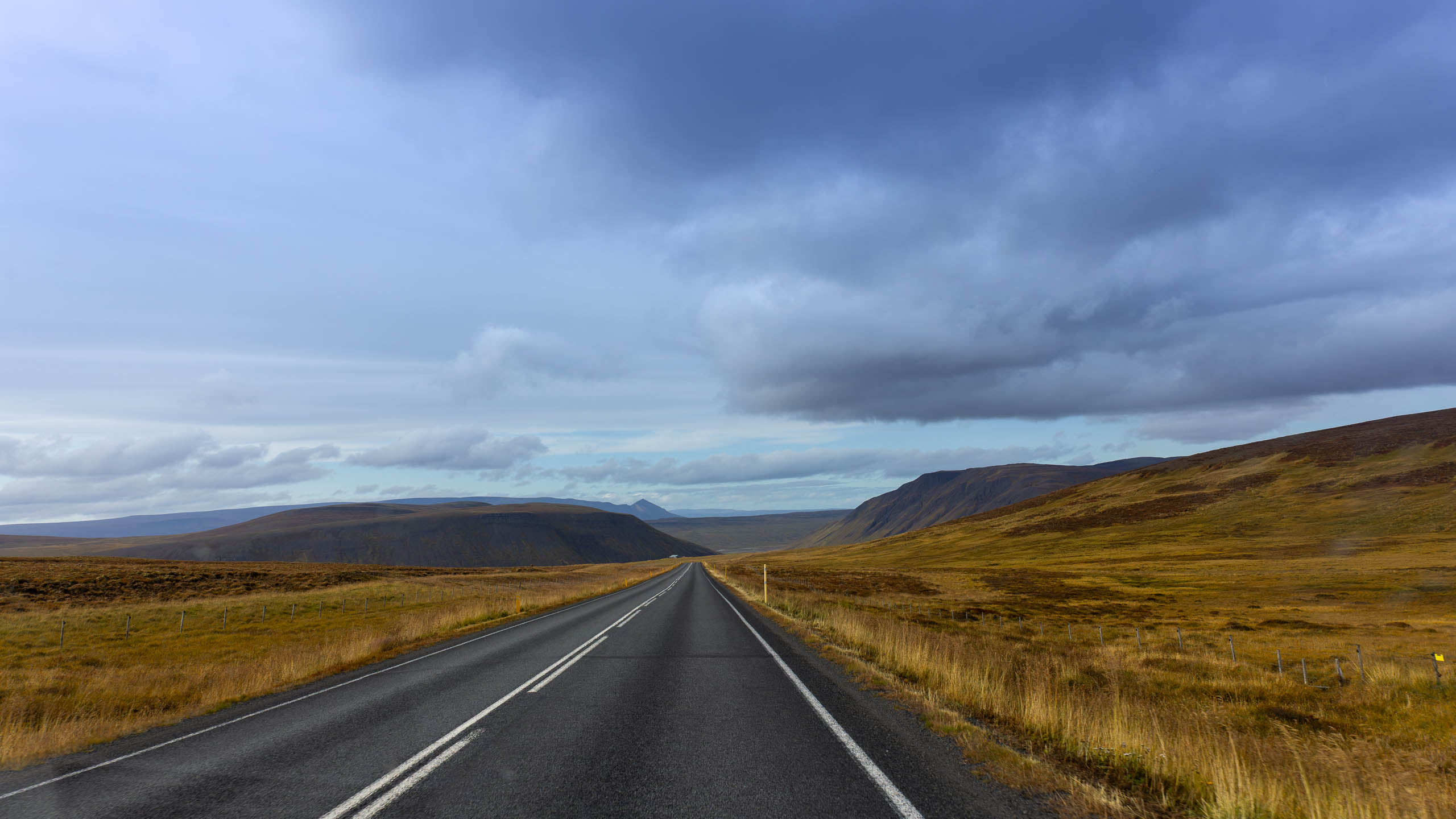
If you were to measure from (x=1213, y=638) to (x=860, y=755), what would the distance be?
36100 mm

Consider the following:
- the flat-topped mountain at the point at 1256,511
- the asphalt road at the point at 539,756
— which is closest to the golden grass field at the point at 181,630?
the asphalt road at the point at 539,756

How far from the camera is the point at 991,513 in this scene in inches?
6781

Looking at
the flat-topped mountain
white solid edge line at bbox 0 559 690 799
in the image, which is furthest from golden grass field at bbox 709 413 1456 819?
white solid edge line at bbox 0 559 690 799

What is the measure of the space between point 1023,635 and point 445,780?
3275 cm

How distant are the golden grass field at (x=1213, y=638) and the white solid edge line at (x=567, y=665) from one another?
6.01 metres

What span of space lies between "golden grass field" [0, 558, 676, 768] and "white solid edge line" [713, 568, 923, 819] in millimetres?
9497

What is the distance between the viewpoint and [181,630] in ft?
90.3

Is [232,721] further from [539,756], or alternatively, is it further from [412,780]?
[539,756]

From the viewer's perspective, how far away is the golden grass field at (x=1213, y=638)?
6180mm

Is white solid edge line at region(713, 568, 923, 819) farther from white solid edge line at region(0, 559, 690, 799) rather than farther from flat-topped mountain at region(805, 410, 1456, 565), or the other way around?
flat-topped mountain at region(805, 410, 1456, 565)

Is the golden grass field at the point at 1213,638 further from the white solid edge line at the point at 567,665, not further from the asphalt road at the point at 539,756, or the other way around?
the white solid edge line at the point at 567,665

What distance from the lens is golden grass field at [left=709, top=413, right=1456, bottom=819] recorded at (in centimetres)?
618

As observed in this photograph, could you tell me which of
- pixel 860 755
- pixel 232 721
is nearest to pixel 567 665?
pixel 232 721

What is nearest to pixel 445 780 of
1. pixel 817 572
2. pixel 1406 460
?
pixel 817 572
